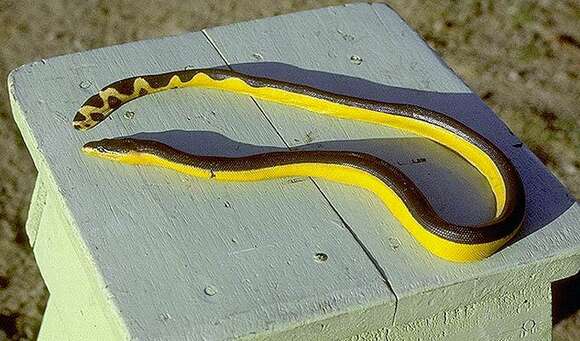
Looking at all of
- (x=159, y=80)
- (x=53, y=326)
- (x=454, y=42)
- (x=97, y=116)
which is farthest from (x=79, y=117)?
(x=454, y=42)

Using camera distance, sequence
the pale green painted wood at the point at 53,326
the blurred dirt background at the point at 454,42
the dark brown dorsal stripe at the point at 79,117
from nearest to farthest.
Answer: the dark brown dorsal stripe at the point at 79,117, the pale green painted wood at the point at 53,326, the blurred dirt background at the point at 454,42

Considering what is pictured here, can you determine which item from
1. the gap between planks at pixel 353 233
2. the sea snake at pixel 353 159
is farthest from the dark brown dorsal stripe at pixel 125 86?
the gap between planks at pixel 353 233

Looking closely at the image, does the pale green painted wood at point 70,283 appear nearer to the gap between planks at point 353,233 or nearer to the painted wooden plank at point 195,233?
the painted wooden plank at point 195,233

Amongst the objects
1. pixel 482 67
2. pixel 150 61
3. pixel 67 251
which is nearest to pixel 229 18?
pixel 482 67

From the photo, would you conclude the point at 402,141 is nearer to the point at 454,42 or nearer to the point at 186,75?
the point at 186,75

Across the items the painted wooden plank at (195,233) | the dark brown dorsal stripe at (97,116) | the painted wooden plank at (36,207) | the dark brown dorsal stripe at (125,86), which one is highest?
the dark brown dorsal stripe at (125,86)

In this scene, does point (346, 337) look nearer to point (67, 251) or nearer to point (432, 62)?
point (67, 251)

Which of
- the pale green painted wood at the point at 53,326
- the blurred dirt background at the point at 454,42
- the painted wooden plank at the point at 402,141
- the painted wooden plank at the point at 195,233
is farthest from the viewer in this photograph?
the blurred dirt background at the point at 454,42

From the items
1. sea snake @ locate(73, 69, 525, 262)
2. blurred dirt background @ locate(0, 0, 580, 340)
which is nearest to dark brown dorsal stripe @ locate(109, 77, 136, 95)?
sea snake @ locate(73, 69, 525, 262)
